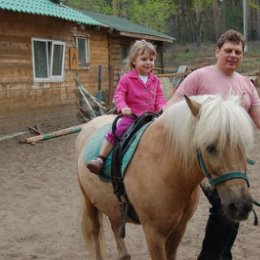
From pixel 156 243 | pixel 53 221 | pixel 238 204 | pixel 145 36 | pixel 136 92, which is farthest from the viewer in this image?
pixel 145 36

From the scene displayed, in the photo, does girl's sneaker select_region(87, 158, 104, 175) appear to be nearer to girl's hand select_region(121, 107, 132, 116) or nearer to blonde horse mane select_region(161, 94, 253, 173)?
girl's hand select_region(121, 107, 132, 116)

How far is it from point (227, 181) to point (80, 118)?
34.4ft

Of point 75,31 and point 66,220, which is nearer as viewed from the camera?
point 66,220

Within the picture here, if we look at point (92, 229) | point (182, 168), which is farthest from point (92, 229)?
point (182, 168)

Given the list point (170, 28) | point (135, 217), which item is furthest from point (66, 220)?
point (170, 28)

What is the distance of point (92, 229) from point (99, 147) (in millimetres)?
809

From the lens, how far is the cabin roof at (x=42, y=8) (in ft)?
29.5

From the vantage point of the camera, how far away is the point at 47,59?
10750 millimetres

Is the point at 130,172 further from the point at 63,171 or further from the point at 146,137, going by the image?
the point at 63,171

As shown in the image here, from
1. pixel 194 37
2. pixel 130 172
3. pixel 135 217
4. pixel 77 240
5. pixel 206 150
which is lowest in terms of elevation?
pixel 77 240

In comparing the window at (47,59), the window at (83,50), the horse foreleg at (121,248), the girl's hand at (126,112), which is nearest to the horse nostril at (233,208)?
the girl's hand at (126,112)

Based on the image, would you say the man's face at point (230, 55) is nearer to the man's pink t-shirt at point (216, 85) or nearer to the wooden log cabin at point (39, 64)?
the man's pink t-shirt at point (216, 85)

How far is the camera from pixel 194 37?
39.3m

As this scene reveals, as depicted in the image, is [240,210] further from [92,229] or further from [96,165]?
[92,229]
